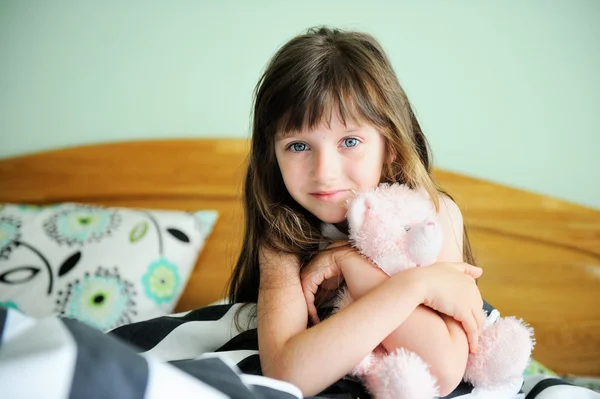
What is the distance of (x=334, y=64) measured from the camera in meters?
0.76

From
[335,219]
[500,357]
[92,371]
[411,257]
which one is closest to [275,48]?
[335,219]

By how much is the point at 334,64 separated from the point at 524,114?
2.69ft

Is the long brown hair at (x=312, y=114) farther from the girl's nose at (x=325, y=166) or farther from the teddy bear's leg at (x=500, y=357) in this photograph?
the teddy bear's leg at (x=500, y=357)

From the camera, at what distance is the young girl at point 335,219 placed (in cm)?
65

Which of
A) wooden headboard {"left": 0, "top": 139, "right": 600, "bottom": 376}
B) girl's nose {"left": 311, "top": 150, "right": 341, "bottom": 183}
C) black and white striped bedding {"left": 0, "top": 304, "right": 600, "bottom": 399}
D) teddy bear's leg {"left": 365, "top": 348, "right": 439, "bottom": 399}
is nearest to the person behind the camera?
black and white striped bedding {"left": 0, "top": 304, "right": 600, "bottom": 399}

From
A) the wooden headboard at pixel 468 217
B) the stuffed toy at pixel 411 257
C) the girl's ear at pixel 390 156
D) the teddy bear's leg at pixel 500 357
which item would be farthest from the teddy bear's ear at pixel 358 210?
the wooden headboard at pixel 468 217

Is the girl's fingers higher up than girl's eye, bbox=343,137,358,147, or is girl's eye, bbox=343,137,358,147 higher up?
girl's eye, bbox=343,137,358,147

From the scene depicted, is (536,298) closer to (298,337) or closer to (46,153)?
(298,337)

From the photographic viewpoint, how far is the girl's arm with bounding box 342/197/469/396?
2.18 feet

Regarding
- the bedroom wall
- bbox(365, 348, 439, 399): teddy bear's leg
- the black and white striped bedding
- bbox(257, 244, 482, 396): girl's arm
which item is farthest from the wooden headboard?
the black and white striped bedding

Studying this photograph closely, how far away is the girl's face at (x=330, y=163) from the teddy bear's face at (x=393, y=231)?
34 mm

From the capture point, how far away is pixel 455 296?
27.2 inches

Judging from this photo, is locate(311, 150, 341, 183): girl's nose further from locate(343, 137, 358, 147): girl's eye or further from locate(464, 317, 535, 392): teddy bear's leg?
locate(464, 317, 535, 392): teddy bear's leg

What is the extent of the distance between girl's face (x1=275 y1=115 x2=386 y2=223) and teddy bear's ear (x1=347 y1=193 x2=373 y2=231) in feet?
0.11
